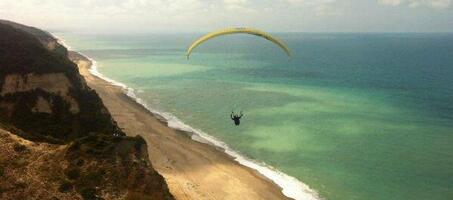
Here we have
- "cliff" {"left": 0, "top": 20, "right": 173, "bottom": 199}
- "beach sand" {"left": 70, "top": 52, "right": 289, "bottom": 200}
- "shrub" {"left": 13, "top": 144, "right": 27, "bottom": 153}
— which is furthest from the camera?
"beach sand" {"left": 70, "top": 52, "right": 289, "bottom": 200}

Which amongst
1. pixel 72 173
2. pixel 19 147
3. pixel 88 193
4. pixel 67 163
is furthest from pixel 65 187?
pixel 19 147

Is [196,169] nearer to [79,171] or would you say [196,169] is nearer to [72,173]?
[79,171]

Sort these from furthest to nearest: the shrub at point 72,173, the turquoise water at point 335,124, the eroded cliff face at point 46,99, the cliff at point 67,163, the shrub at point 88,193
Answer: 1. the turquoise water at point 335,124
2. the eroded cliff face at point 46,99
3. the shrub at point 72,173
4. the cliff at point 67,163
5. the shrub at point 88,193

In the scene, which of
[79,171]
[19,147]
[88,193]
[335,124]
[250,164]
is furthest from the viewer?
[335,124]

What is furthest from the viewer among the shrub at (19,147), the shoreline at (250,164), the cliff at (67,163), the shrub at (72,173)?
the shoreline at (250,164)

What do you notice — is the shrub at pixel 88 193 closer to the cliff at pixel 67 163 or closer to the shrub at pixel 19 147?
the cliff at pixel 67 163

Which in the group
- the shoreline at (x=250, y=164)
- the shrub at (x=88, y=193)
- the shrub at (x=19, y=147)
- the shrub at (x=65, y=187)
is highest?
the shrub at (x=19, y=147)

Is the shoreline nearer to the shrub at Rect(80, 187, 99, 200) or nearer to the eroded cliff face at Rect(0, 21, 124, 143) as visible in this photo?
the eroded cliff face at Rect(0, 21, 124, 143)

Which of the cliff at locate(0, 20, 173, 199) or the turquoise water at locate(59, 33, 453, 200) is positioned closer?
the cliff at locate(0, 20, 173, 199)

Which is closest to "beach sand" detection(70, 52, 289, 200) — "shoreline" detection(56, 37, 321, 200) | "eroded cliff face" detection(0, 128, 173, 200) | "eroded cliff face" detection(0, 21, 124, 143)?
"shoreline" detection(56, 37, 321, 200)


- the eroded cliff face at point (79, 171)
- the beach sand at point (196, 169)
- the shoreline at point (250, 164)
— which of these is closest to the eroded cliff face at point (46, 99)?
the beach sand at point (196, 169)
